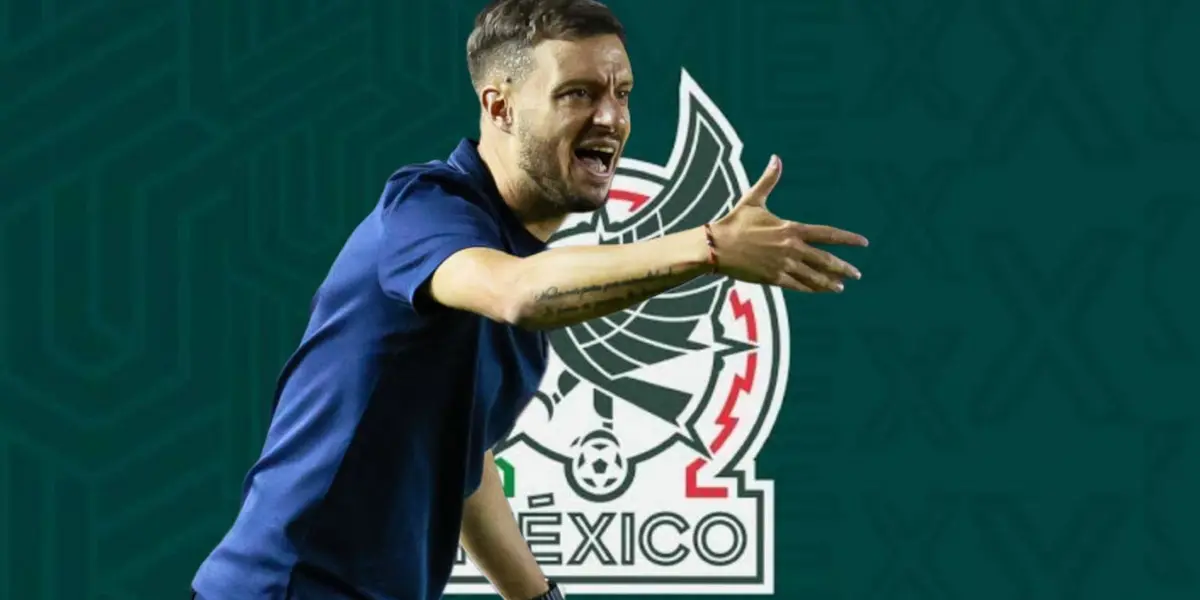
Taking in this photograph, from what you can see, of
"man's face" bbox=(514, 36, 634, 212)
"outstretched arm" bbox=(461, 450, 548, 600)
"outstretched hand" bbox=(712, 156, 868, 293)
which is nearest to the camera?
"outstretched hand" bbox=(712, 156, 868, 293)

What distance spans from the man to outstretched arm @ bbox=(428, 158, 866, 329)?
158 millimetres

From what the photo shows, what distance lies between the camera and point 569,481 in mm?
4574

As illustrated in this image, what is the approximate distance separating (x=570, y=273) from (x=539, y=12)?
565 mm

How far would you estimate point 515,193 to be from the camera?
2891 millimetres

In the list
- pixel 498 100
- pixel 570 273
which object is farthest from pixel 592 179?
pixel 570 273

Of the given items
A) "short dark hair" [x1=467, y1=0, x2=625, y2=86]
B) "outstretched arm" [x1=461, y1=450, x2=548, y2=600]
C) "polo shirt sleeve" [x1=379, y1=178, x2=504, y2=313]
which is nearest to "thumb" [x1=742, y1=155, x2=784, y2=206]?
"polo shirt sleeve" [x1=379, y1=178, x2=504, y2=313]

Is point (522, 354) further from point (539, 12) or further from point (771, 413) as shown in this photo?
point (771, 413)

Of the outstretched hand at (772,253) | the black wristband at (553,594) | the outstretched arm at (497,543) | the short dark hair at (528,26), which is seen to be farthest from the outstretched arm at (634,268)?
the black wristband at (553,594)

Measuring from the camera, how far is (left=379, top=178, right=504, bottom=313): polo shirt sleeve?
2547mm

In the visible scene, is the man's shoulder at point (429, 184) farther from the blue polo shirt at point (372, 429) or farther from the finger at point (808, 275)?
the finger at point (808, 275)

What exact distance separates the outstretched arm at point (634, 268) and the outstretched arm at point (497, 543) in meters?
0.95

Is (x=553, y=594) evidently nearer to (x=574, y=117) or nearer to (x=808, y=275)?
(x=574, y=117)

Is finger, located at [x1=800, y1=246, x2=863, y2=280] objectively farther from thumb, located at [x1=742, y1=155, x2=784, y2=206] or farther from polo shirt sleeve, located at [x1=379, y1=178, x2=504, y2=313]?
polo shirt sleeve, located at [x1=379, y1=178, x2=504, y2=313]

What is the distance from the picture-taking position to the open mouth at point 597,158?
111 inches
